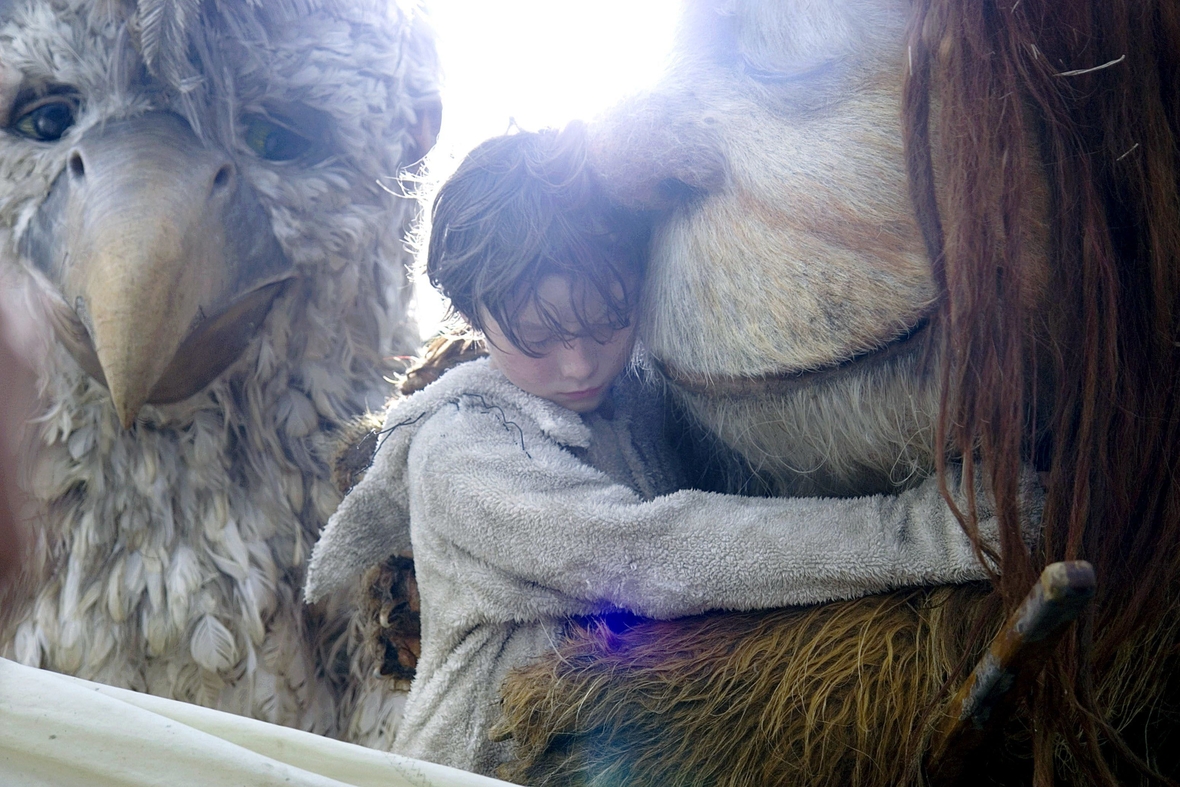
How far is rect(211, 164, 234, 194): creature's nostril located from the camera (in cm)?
91

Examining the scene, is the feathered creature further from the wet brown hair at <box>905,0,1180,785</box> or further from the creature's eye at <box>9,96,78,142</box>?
the wet brown hair at <box>905,0,1180,785</box>

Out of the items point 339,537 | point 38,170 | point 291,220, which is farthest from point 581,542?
point 38,170

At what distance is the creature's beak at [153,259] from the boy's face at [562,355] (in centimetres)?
25

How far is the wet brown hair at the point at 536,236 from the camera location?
2.44 feet

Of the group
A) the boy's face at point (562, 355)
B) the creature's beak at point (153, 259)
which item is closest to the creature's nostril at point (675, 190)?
the boy's face at point (562, 355)

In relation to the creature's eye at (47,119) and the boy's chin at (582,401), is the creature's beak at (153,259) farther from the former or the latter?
the boy's chin at (582,401)

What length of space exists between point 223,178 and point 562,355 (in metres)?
0.36

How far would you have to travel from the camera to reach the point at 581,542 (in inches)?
27.8

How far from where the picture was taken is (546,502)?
730mm

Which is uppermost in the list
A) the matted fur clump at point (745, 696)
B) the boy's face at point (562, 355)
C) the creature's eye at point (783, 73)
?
the creature's eye at point (783, 73)

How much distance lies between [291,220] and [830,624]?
612mm

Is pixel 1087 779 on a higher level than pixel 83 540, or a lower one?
higher

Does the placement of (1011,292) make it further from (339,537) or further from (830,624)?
(339,537)

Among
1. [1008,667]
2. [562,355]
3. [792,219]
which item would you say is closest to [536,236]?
[562,355]
